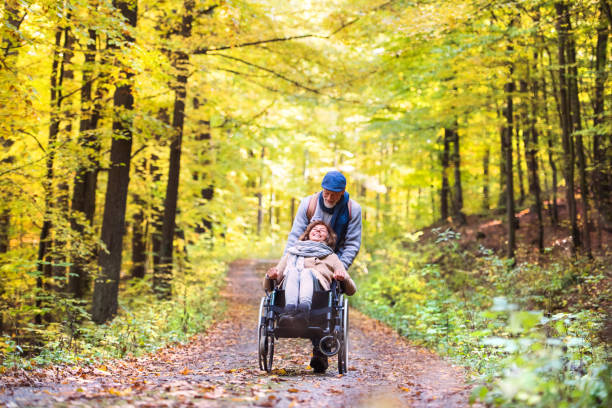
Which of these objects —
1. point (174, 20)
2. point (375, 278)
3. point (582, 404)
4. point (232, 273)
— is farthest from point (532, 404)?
point (232, 273)

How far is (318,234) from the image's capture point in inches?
205

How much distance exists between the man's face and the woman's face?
0.30 meters

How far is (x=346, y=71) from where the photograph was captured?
10.6m

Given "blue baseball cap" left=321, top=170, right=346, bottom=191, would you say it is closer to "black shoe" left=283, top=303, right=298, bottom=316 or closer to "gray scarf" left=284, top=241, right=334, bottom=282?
"gray scarf" left=284, top=241, right=334, bottom=282

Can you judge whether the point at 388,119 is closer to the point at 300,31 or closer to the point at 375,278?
the point at 375,278

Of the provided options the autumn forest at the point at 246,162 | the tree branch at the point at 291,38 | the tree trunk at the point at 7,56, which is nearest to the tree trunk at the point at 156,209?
the autumn forest at the point at 246,162

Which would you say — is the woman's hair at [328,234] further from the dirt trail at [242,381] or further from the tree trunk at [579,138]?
the tree trunk at [579,138]

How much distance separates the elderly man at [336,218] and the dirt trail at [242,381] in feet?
2.76

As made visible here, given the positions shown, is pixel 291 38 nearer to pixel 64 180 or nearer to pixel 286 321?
pixel 64 180

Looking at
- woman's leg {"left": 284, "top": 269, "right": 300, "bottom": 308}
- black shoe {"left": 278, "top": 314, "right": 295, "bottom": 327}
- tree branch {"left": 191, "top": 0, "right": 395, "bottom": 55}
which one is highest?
tree branch {"left": 191, "top": 0, "right": 395, "bottom": 55}

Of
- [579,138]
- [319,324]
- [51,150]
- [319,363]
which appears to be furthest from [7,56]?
[579,138]

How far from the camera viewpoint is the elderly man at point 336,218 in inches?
209

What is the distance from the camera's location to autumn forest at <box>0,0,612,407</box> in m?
5.59

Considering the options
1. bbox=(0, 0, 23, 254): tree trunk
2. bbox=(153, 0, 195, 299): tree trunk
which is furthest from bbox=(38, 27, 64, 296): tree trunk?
bbox=(153, 0, 195, 299): tree trunk
